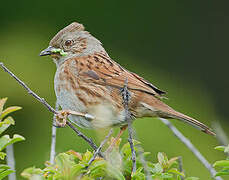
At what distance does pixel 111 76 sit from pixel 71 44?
58 cm

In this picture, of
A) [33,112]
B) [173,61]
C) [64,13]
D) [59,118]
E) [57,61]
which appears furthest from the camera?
[173,61]

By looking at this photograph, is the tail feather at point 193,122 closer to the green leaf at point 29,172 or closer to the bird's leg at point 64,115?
the bird's leg at point 64,115

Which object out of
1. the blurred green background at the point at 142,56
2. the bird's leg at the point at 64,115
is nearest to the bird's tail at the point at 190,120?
the bird's leg at the point at 64,115

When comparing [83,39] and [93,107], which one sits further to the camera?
[83,39]

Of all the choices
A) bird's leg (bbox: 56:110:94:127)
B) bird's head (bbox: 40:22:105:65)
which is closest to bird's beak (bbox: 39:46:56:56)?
bird's head (bbox: 40:22:105:65)

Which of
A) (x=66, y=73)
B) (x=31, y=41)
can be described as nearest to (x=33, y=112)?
(x=31, y=41)

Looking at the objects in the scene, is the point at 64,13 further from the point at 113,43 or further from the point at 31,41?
the point at 31,41

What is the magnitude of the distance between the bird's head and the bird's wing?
243 mm

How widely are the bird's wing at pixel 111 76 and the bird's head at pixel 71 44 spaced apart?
0.24m

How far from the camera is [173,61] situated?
8.84 metres

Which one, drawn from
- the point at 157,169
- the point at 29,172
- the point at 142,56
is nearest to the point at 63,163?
the point at 29,172

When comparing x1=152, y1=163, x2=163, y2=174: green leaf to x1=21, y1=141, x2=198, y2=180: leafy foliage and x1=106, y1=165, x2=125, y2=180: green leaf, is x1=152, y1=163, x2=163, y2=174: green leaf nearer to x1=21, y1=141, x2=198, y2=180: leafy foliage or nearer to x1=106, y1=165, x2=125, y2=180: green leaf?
x1=21, y1=141, x2=198, y2=180: leafy foliage

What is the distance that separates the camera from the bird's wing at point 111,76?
363cm

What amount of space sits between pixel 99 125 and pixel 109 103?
0.16 m
